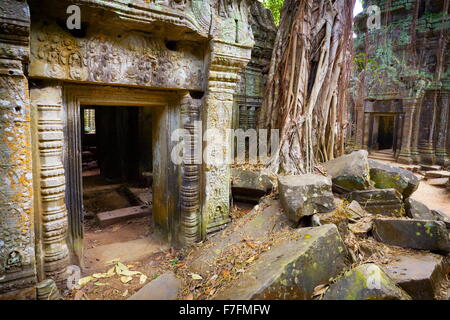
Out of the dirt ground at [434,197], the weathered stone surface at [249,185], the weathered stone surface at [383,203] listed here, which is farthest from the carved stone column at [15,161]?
the dirt ground at [434,197]

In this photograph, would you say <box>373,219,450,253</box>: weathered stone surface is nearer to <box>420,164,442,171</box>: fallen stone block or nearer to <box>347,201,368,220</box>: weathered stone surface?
<box>347,201,368,220</box>: weathered stone surface

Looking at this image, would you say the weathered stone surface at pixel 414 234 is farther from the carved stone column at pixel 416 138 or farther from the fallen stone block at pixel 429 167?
the carved stone column at pixel 416 138

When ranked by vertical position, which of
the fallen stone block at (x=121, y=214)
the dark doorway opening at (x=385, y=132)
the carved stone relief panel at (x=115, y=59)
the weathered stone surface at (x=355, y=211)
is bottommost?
the fallen stone block at (x=121, y=214)

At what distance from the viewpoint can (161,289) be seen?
277 cm

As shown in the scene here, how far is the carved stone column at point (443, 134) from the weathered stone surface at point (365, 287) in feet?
37.2

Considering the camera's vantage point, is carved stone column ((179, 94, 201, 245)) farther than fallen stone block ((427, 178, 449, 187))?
No

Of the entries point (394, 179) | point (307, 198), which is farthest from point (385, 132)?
point (307, 198)

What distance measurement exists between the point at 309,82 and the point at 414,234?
2988 mm

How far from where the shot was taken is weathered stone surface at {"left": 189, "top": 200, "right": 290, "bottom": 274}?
10.1 ft

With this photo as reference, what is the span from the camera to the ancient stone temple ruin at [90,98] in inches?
87.5

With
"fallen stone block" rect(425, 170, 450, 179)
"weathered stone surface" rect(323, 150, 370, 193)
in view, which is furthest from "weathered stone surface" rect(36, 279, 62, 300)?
"fallen stone block" rect(425, 170, 450, 179)

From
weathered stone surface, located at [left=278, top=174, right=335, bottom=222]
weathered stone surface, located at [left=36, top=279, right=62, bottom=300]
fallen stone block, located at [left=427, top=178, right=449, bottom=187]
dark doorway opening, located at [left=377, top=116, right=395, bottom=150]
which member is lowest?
fallen stone block, located at [left=427, top=178, right=449, bottom=187]

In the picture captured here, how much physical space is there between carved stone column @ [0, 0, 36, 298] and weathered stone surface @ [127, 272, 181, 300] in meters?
0.91
